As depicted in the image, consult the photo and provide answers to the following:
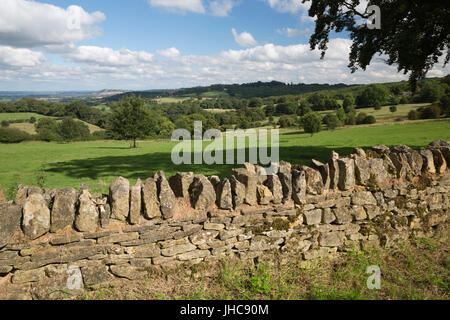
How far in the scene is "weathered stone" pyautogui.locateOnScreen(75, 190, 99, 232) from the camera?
3.45 m

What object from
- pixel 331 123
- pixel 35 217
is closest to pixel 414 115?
pixel 331 123

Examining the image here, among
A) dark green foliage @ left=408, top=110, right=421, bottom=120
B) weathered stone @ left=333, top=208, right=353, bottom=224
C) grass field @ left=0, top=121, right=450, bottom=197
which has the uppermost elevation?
dark green foliage @ left=408, top=110, right=421, bottom=120

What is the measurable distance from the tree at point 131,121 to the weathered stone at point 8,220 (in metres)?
30.6

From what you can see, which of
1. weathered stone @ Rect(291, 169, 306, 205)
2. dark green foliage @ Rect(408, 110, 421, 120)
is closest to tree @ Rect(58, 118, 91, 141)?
weathered stone @ Rect(291, 169, 306, 205)

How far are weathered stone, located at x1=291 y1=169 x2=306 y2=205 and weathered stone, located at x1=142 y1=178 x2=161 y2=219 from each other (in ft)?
7.68

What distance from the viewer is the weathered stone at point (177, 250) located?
3.79m

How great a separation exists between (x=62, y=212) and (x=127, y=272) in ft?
4.15

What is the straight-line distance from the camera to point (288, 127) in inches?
2165

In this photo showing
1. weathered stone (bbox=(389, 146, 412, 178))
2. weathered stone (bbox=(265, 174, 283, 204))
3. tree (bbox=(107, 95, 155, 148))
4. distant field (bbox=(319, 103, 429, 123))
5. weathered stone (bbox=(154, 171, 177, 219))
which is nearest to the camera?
weathered stone (bbox=(154, 171, 177, 219))

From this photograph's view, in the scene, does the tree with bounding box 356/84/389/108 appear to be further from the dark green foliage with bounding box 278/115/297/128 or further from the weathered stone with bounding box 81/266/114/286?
the weathered stone with bounding box 81/266/114/286

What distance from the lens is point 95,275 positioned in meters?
3.54

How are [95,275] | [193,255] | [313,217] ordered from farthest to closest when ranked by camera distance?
[313,217] → [193,255] → [95,275]

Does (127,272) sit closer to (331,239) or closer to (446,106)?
(331,239)
